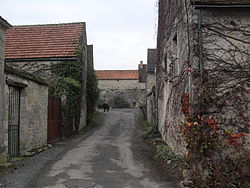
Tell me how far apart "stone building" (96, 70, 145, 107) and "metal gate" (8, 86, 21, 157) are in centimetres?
3351

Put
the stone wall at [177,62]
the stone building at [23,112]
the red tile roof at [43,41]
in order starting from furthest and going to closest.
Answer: the red tile roof at [43,41] < the stone building at [23,112] < the stone wall at [177,62]

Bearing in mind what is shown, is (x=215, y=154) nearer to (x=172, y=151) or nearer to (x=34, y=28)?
(x=172, y=151)

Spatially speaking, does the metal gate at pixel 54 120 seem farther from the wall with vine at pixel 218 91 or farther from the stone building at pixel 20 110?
the wall with vine at pixel 218 91

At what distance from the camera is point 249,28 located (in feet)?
22.4

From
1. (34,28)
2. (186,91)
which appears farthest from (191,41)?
(34,28)

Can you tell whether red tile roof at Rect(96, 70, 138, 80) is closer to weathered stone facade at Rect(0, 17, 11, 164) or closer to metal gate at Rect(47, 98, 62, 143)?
metal gate at Rect(47, 98, 62, 143)

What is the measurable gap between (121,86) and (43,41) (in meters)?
29.3

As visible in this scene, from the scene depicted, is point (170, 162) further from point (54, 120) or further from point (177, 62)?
point (54, 120)

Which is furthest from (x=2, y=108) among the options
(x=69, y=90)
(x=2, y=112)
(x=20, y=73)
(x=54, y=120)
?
(x=69, y=90)

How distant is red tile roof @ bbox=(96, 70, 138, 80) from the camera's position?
4731 centimetres

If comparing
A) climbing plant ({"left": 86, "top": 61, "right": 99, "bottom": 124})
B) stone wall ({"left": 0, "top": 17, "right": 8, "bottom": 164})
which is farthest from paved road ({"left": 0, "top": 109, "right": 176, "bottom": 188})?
climbing plant ({"left": 86, "top": 61, "right": 99, "bottom": 124})

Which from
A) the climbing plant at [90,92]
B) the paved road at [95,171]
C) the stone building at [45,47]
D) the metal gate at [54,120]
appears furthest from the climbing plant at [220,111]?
the climbing plant at [90,92]

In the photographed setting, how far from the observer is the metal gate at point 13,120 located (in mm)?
9445

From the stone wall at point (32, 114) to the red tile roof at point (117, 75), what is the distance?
3532 centimetres
